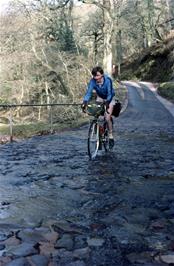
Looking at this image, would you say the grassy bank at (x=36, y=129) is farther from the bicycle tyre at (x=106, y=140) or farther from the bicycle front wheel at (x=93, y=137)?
the bicycle front wheel at (x=93, y=137)

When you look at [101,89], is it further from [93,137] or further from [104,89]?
[93,137]

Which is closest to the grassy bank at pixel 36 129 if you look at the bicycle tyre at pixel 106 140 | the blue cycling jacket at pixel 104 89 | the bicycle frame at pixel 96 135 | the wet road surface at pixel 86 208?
the bicycle tyre at pixel 106 140

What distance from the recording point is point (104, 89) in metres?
9.27

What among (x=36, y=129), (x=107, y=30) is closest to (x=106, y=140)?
(x=36, y=129)

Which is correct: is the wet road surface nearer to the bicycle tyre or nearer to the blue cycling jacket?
the bicycle tyre

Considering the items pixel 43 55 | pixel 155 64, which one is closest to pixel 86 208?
pixel 43 55

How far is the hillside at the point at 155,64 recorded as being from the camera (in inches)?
2099

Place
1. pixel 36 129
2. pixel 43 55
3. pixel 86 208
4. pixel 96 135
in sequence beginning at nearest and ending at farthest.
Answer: pixel 86 208 < pixel 96 135 < pixel 36 129 < pixel 43 55

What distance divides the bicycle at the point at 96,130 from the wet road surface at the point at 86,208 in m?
0.26

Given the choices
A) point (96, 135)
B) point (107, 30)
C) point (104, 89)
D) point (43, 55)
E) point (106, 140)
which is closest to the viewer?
point (104, 89)

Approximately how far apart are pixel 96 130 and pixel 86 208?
163 inches

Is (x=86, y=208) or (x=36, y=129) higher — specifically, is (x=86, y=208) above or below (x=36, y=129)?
above

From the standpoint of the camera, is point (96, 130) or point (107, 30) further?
Result: point (107, 30)

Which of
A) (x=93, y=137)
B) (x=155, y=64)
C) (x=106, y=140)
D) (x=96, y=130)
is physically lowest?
(x=106, y=140)
